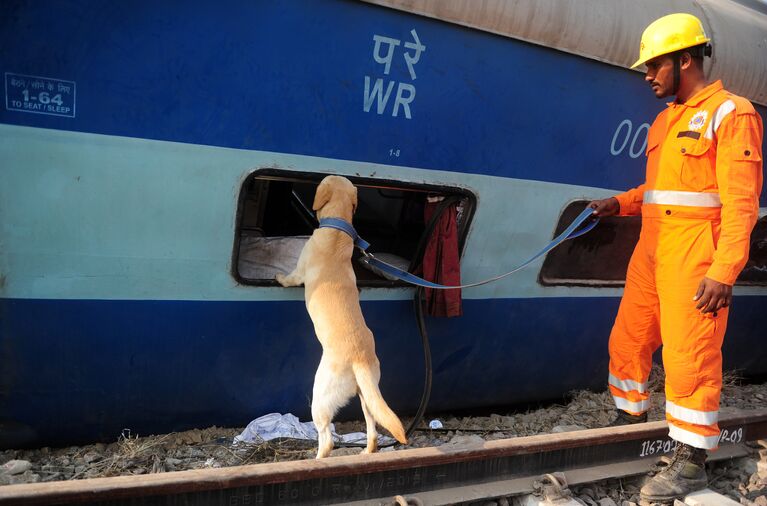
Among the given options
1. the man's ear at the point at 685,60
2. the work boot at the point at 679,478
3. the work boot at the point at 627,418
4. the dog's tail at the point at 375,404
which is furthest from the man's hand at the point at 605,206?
the dog's tail at the point at 375,404

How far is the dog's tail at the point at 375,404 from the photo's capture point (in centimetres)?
269

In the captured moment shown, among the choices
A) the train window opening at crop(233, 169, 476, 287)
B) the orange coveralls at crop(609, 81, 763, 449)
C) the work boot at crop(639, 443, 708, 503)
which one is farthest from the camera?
the train window opening at crop(233, 169, 476, 287)

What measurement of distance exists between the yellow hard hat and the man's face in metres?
0.06

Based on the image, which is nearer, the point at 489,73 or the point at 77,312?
the point at 77,312

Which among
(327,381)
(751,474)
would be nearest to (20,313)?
(327,381)

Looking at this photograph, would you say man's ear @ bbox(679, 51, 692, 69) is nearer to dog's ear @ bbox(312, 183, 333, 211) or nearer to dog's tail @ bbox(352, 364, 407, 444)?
dog's ear @ bbox(312, 183, 333, 211)

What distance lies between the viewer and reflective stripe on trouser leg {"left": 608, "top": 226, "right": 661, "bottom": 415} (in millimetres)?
3363

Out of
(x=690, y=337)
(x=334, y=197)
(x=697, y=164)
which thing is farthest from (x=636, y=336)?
(x=334, y=197)

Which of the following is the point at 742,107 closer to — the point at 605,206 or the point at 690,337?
the point at 605,206

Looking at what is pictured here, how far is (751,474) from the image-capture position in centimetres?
364

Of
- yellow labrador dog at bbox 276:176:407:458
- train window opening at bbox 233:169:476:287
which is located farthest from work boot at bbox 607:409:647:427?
yellow labrador dog at bbox 276:176:407:458

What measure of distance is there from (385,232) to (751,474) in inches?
112

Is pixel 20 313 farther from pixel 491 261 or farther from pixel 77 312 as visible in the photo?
Result: pixel 491 261

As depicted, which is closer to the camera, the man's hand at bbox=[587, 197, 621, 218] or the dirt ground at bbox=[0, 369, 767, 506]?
the dirt ground at bbox=[0, 369, 767, 506]
